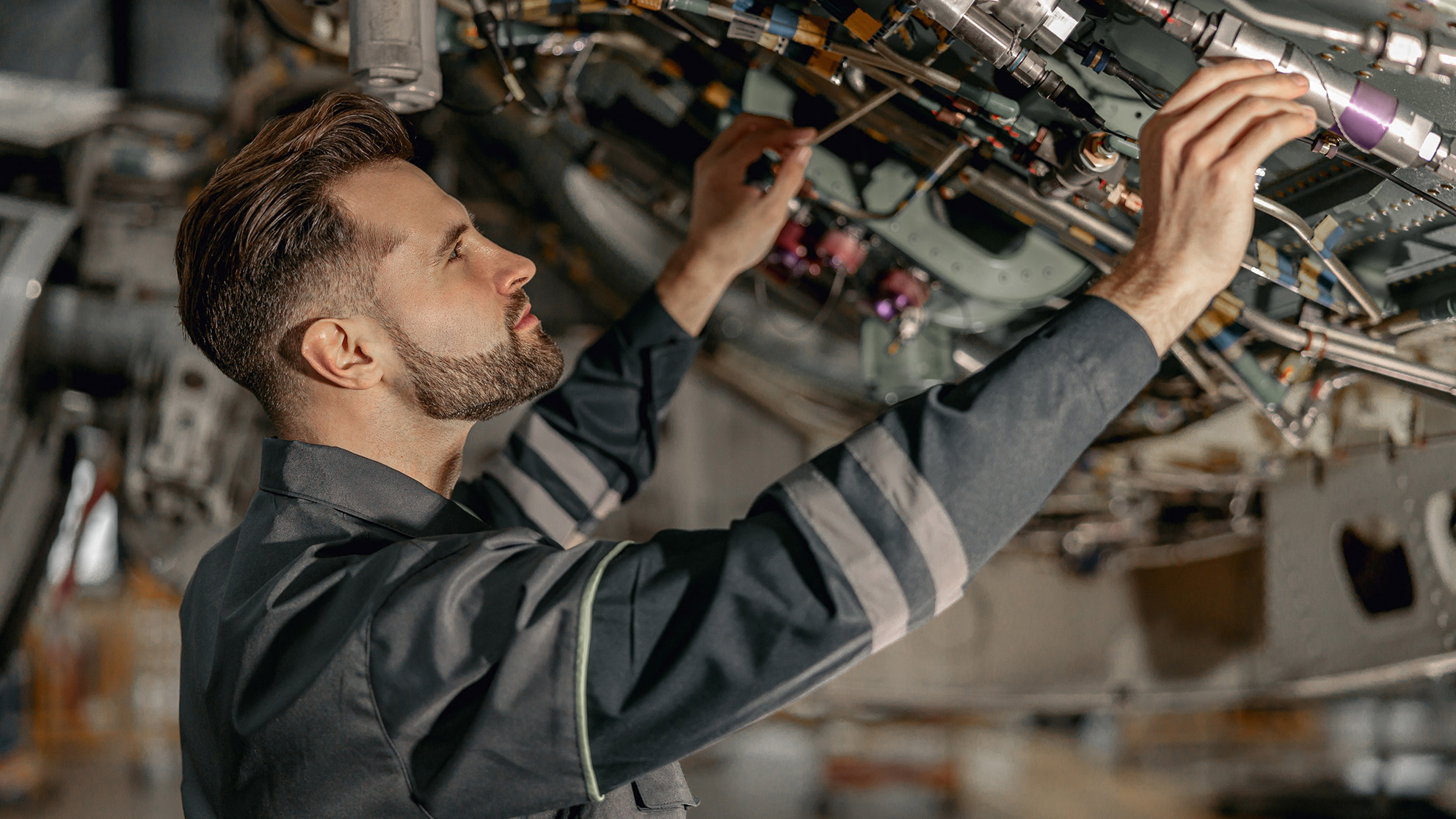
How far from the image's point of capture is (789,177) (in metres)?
1.61

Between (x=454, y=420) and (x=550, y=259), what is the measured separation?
72.4 inches

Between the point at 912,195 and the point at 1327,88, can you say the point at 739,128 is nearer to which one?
the point at 912,195

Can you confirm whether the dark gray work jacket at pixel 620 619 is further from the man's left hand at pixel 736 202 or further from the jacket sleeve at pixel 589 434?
the man's left hand at pixel 736 202

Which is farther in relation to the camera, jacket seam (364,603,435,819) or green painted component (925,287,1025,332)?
green painted component (925,287,1025,332)

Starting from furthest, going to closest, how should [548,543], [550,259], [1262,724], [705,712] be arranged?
[1262,724], [550,259], [548,543], [705,712]

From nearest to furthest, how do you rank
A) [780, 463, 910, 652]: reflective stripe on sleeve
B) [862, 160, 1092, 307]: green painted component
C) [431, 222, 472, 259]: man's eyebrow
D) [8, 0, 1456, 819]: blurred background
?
[780, 463, 910, 652]: reflective stripe on sleeve < [431, 222, 472, 259]: man's eyebrow < [862, 160, 1092, 307]: green painted component < [8, 0, 1456, 819]: blurred background

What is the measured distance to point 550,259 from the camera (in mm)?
3008

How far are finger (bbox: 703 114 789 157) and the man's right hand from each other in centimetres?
86

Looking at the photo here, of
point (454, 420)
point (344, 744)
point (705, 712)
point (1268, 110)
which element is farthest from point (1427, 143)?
point (344, 744)

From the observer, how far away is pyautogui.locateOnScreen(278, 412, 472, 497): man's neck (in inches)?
47.6

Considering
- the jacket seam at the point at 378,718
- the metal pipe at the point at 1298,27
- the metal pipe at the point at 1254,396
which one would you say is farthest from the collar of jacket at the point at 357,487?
the metal pipe at the point at 1254,396

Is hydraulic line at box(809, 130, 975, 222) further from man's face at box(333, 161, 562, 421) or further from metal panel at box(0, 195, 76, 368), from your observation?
metal panel at box(0, 195, 76, 368)

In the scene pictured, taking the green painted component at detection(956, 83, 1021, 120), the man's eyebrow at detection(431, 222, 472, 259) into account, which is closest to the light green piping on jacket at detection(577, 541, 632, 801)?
the man's eyebrow at detection(431, 222, 472, 259)

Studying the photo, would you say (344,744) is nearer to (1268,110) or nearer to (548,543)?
(548,543)
